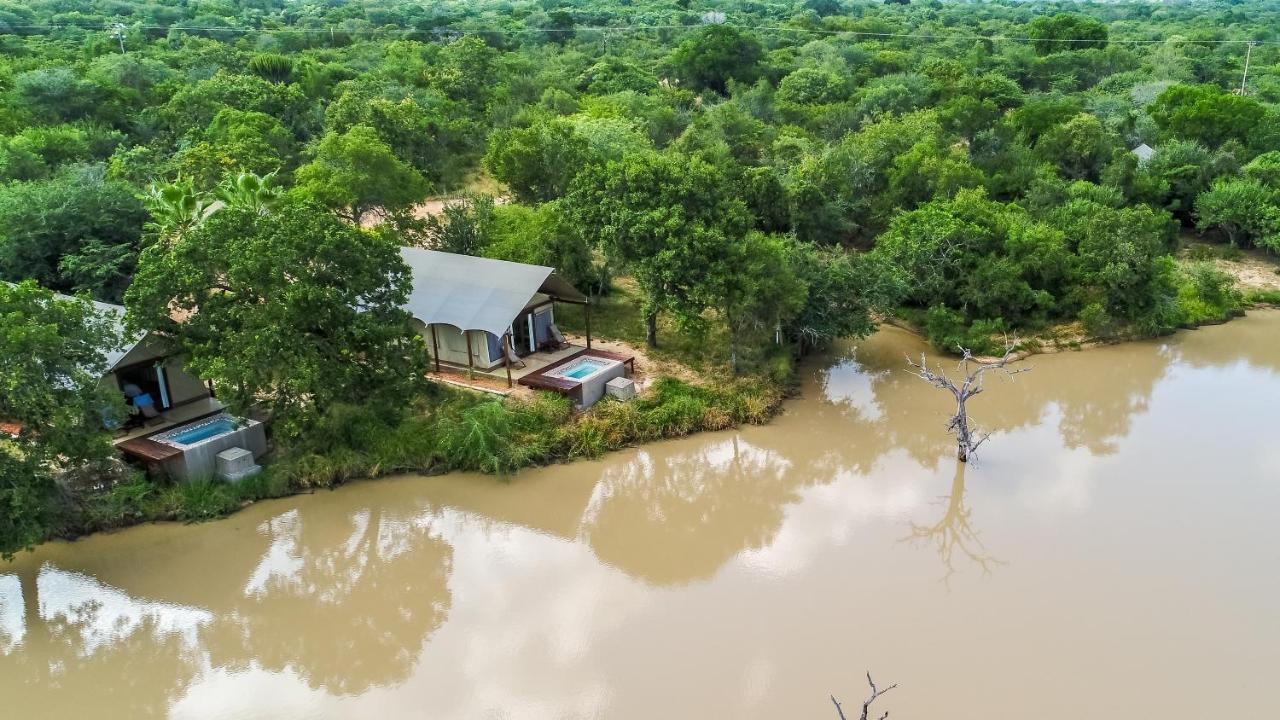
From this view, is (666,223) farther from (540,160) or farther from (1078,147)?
(1078,147)

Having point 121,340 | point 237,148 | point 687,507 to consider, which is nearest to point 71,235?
point 237,148

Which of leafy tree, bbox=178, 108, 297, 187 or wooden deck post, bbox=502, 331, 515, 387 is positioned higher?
leafy tree, bbox=178, 108, 297, 187

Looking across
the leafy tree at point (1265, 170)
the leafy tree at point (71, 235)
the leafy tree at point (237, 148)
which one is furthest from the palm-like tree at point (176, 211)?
the leafy tree at point (1265, 170)

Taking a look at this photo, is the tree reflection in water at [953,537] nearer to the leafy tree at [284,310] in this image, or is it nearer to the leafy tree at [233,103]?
the leafy tree at [284,310]

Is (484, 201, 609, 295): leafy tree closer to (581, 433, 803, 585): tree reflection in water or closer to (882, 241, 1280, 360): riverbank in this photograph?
(581, 433, 803, 585): tree reflection in water

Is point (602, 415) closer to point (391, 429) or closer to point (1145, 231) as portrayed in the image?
point (391, 429)

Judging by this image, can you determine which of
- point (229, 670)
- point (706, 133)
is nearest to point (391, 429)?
point (229, 670)

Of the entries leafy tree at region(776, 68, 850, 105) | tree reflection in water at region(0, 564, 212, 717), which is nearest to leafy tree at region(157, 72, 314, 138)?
leafy tree at region(776, 68, 850, 105)

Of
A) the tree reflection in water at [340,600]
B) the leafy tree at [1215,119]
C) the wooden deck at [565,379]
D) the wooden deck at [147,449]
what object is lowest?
the tree reflection in water at [340,600]
